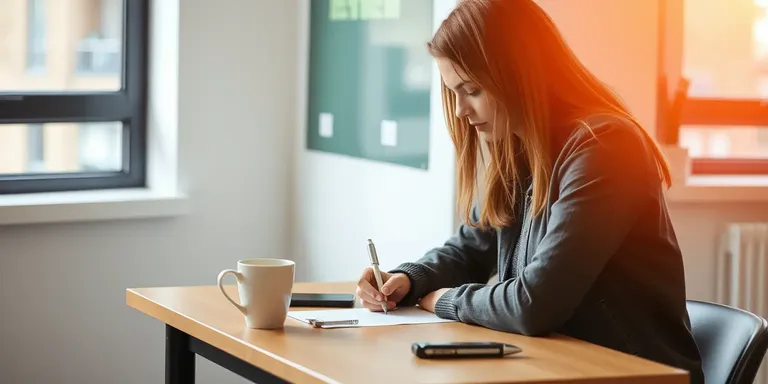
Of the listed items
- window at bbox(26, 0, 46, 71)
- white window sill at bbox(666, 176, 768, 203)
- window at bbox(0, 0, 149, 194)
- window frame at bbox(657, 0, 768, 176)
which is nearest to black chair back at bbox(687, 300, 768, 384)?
white window sill at bbox(666, 176, 768, 203)

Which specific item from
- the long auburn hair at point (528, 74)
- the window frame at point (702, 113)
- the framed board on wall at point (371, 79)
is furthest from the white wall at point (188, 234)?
the long auburn hair at point (528, 74)

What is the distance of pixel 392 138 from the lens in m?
3.14

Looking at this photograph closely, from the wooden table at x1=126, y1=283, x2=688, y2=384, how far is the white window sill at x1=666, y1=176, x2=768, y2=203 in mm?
1438

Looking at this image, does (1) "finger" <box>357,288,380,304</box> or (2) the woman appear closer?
(2) the woman

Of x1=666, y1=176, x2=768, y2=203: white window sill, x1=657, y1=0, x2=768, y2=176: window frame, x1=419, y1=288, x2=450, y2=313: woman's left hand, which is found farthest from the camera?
x1=657, y1=0, x2=768, y2=176: window frame

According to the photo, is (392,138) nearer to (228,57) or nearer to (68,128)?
(228,57)

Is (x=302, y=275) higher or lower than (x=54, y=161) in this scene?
lower

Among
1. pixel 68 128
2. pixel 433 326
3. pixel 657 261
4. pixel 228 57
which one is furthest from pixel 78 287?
pixel 657 261

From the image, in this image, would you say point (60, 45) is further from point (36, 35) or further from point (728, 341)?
point (728, 341)

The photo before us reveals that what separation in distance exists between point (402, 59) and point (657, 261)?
4.50 feet

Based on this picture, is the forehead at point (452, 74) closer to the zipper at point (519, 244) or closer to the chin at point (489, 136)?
the chin at point (489, 136)

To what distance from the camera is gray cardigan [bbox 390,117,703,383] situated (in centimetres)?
176

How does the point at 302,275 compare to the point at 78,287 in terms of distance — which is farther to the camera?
the point at 302,275

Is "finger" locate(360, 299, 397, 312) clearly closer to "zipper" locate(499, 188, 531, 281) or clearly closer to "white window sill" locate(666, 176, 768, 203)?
"zipper" locate(499, 188, 531, 281)
